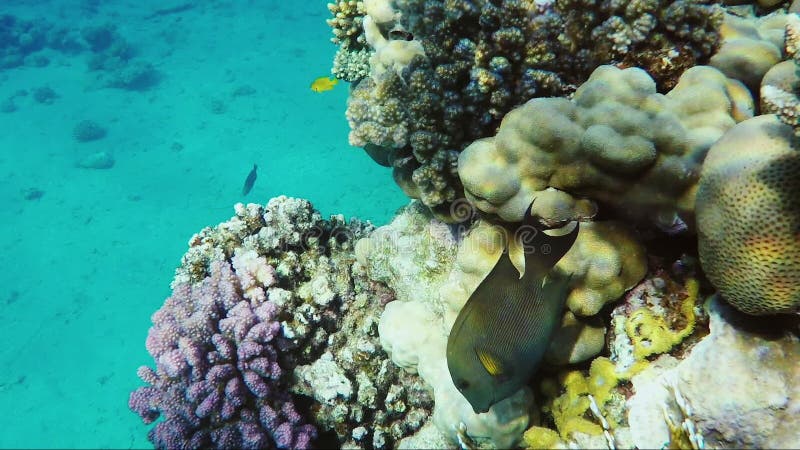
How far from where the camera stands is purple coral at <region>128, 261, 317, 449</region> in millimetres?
3242

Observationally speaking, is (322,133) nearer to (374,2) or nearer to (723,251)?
(374,2)

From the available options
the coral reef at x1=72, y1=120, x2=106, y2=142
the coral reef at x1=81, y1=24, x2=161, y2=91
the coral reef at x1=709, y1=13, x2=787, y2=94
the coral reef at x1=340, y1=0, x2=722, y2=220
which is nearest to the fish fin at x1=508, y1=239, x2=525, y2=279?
the coral reef at x1=340, y1=0, x2=722, y2=220

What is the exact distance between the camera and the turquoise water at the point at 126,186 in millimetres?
9653

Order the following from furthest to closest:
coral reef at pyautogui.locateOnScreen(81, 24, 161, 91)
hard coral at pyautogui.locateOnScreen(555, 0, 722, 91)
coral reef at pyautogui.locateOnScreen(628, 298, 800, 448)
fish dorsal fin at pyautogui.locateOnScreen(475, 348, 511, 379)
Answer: coral reef at pyautogui.locateOnScreen(81, 24, 161, 91) < hard coral at pyautogui.locateOnScreen(555, 0, 722, 91) < fish dorsal fin at pyautogui.locateOnScreen(475, 348, 511, 379) < coral reef at pyautogui.locateOnScreen(628, 298, 800, 448)

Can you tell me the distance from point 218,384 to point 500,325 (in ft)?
7.28

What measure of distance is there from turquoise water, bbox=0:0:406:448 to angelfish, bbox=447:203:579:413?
8.22 metres

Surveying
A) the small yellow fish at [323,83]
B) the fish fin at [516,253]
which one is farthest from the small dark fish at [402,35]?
the small yellow fish at [323,83]

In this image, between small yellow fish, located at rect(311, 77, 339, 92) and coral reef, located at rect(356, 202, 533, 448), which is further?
small yellow fish, located at rect(311, 77, 339, 92)

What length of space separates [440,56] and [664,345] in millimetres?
2176

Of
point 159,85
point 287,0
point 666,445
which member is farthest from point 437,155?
point 287,0

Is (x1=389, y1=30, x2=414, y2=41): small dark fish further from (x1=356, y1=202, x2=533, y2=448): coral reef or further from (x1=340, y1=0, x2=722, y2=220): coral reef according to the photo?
(x1=356, y1=202, x2=533, y2=448): coral reef

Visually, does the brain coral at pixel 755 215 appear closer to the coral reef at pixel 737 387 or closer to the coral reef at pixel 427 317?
the coral reef at pixel 737 387

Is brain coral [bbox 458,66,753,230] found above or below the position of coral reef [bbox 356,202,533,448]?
above

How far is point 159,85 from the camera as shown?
774 inches
